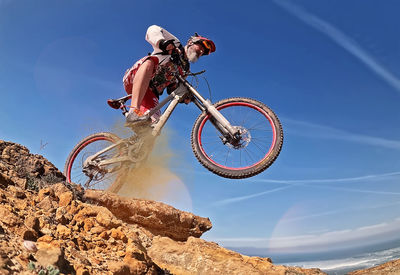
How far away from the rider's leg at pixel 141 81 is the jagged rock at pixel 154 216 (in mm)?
2473

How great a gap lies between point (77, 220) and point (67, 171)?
5.12m

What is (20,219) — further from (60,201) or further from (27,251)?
(60,201)

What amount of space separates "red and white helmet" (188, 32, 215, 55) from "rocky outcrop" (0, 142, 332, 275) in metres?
4.44

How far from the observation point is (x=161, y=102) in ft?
26.5

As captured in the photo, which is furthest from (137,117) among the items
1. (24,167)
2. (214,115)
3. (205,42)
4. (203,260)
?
(203,260)

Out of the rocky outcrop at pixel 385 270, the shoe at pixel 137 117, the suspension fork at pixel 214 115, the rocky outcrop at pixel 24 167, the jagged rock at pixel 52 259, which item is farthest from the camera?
the rocky outcrop at pixel 385 270

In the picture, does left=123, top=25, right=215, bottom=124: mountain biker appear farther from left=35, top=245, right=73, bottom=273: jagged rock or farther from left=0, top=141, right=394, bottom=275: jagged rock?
left=35, top=245, right=73, bottom=273: jagged rock

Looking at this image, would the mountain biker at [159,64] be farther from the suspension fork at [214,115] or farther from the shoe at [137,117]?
the suspension fork at [214,115]

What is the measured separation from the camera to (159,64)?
305 inches

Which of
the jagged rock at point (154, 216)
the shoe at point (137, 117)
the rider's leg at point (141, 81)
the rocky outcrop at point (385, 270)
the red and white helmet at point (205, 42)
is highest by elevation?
the red and white helmet at point (205, 42)

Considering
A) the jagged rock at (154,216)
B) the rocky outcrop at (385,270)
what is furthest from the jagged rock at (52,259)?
the rocky outcrop at (385,270)

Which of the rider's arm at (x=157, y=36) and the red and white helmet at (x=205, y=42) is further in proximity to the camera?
the red and white helmet at (x=205, y=42)

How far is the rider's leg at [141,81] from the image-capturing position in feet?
24.9

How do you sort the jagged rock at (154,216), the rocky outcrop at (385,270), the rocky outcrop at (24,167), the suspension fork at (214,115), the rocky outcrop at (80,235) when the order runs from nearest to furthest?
1. the rocky outcrop at (80,235)
2. the rocky outcrop at (24,167)
3. the suspension fork at (214,115)
4. the jagged rock at (154,216)
5. the rocky outcrop at (385,270)
